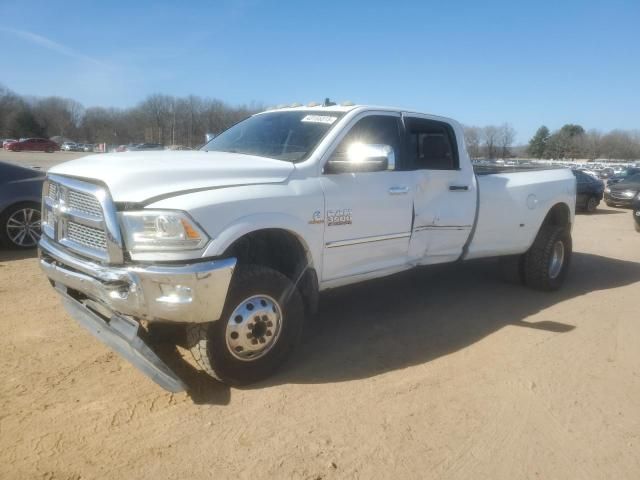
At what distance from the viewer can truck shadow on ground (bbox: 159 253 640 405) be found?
12.0 feet

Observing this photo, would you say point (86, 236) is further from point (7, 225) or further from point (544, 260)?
point (544, 260)

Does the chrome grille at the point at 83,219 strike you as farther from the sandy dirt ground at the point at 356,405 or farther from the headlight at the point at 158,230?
the sandy dirt ground at the point at 356,405

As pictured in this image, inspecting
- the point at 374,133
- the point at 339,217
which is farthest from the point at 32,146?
the point at 339,217

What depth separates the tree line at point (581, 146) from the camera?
9381 cm

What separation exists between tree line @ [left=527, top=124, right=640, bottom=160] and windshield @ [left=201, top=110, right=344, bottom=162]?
10014 cm

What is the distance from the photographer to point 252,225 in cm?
315

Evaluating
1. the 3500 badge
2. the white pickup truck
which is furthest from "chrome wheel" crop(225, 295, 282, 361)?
the 3500 badge

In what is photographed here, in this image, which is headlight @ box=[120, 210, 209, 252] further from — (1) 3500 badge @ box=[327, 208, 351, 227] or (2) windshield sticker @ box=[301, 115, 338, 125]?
(2) windshield sticker @ box=[301, 115, 338, 125]

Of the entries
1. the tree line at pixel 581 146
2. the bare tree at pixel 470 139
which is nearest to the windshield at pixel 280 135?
the bare tree at pixel 470 139

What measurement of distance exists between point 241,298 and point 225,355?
390 mm

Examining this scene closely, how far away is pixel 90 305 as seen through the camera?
3.42m

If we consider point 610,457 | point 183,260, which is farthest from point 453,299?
point 183,260

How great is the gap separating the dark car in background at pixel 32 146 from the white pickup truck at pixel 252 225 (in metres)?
53.9

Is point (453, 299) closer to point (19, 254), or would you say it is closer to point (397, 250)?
point (397, 250)
